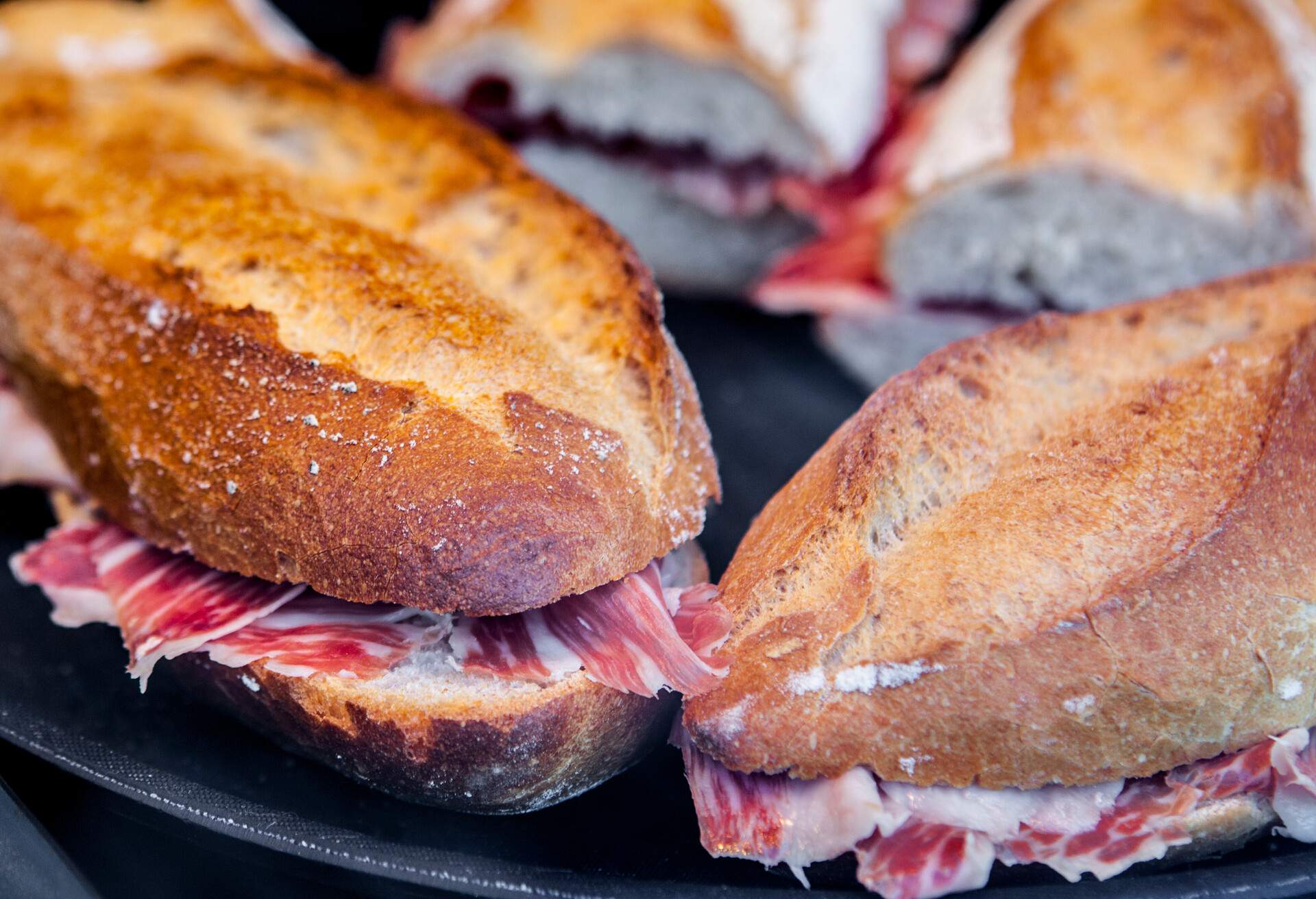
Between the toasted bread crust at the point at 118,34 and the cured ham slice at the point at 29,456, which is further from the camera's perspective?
the toasted bread crust at the point at 118,34

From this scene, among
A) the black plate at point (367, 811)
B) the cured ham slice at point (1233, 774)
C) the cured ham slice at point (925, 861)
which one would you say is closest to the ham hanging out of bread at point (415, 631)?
the black plate at point (367, 811)

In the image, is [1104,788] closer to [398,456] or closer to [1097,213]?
[398,456]

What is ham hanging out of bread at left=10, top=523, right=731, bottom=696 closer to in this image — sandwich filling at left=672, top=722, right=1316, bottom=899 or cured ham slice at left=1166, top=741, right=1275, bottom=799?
sandwich filling at left=672, top=722, right=1316, bottom=899

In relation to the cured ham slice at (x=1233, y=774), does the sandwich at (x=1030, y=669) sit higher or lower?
higher

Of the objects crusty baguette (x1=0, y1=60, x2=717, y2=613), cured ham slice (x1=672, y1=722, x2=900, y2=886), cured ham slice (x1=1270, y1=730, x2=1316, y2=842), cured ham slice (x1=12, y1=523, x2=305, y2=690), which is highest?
crusty baguette (x1=0, y1=60, x2=717, y2=613)

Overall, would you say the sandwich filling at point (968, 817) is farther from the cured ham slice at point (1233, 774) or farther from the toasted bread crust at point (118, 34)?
the toasted bread crust at point (118, 34)

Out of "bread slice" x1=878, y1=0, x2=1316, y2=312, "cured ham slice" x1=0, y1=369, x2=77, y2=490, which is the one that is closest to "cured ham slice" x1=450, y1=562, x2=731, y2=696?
"cured ham slice" x1=0, y1=369, x2=77, y2=490

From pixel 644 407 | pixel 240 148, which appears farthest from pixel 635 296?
pixel 240 148
